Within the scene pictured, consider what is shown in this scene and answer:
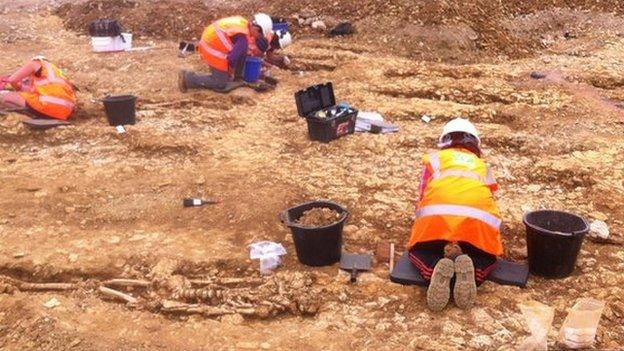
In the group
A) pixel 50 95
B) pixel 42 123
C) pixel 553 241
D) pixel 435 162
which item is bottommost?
pixel 42 123

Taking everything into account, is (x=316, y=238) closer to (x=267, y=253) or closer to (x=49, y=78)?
(x=267, y=253)

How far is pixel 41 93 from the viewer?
299 inches

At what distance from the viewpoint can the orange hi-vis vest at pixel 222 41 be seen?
9062 millimetres

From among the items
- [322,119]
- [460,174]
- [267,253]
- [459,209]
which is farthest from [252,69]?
[459,209]

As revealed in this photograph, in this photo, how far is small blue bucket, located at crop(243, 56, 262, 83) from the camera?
9203mm

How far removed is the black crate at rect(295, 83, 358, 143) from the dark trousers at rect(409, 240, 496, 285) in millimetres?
2891

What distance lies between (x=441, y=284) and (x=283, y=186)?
2.34 m

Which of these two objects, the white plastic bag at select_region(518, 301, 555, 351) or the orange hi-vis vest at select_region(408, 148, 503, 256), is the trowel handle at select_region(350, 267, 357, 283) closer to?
the orange hi-vis vest at select_region(408, 148, 503, 256)

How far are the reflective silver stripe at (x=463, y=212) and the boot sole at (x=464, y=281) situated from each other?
0.99 ft

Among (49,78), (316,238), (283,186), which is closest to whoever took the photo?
(316,238)

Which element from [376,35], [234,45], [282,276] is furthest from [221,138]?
[376,35]

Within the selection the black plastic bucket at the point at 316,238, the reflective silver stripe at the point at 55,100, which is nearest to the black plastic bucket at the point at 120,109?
the reflective silver stripe at the point at 55,100

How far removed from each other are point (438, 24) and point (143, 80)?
18.7ft

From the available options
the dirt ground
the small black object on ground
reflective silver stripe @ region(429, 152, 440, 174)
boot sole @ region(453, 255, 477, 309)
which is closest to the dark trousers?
the dirt ground
